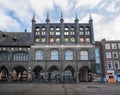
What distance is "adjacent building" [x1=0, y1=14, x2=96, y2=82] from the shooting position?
1729 inches

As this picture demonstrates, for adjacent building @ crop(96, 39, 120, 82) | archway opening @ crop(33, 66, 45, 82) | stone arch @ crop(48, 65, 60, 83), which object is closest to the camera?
archway opening @ crop(33, 66, 45, 82)

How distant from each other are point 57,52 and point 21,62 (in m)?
10.2

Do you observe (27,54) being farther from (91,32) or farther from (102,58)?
(102,58)

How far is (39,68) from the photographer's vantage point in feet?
151

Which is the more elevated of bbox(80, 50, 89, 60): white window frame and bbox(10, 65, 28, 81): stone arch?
bbox(80, 50, 89, 60): white window frame

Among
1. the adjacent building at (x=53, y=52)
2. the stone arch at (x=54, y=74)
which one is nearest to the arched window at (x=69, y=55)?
the adjacent building at (x=53, y=52)

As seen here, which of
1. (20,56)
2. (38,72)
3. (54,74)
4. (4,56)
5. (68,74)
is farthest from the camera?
(54,74)

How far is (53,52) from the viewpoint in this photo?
149 ft

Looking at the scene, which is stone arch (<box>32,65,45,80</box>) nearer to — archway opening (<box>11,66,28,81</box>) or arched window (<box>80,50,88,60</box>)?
archway opening (<box>11,66,28,81</box>)

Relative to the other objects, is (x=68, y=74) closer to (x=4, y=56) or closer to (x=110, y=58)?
(x=110, y=58)

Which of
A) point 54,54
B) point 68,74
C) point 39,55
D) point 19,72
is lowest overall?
point 68,74

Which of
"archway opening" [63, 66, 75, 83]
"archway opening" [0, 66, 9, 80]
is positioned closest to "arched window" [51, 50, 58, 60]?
"archway opening" [63, 66, 75, 83]

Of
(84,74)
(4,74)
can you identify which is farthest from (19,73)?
(84,74)

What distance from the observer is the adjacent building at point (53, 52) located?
4391 cm
